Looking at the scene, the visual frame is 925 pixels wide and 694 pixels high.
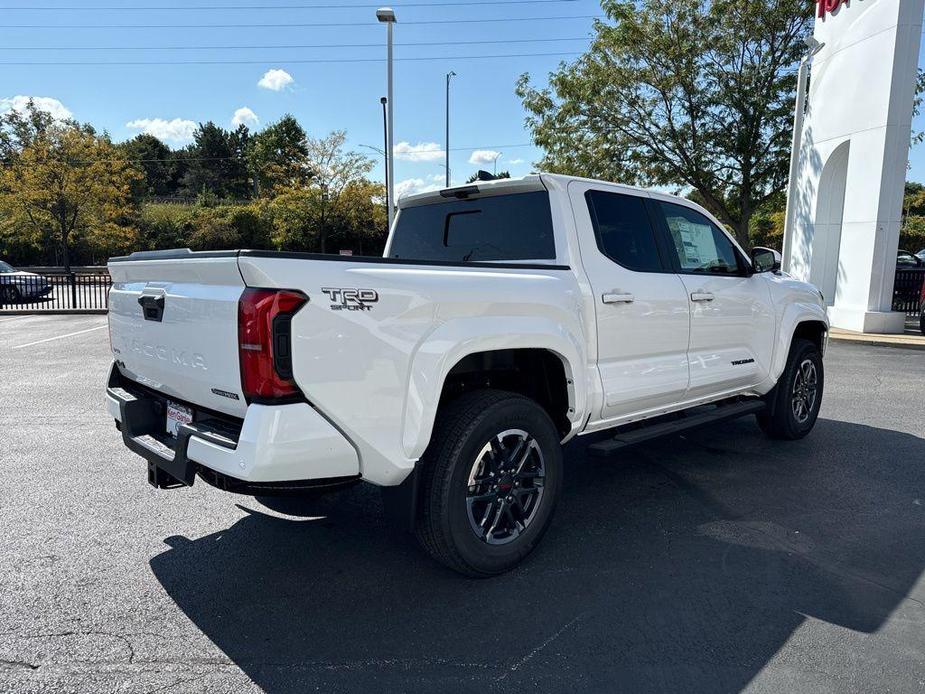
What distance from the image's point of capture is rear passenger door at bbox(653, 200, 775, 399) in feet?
14.6

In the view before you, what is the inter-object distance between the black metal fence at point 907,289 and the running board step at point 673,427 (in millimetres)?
14283

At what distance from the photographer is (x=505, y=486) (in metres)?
3.26

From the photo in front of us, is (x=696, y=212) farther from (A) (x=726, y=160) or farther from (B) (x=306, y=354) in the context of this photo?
(A) (x=726, y=160)

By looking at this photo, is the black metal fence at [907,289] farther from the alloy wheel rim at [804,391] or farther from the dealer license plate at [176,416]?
the dealer license plate at [176,416]

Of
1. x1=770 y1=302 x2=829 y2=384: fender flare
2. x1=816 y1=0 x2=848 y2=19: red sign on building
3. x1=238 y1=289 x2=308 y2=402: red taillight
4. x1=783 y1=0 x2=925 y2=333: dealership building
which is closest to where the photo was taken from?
x1=238 y1=289 x2=308 y2=402: red taillight

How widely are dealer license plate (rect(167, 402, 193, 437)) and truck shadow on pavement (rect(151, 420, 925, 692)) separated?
74cm

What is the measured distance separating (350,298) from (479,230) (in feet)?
5.77

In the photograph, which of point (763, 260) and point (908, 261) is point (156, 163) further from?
point (763, 260)

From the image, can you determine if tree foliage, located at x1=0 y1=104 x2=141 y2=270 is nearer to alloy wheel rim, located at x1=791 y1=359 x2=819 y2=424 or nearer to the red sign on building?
the red sign on building

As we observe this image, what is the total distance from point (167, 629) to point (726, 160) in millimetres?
19483

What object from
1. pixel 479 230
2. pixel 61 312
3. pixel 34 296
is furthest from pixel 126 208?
pixel 479 230

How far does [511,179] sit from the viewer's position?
392 cm

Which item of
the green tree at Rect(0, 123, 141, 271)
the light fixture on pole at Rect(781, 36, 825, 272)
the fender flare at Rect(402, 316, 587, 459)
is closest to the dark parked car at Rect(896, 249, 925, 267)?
the light fixture on pole at Rect(781, 36, 825, 272)

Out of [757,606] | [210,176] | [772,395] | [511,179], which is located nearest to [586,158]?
[772,395]
